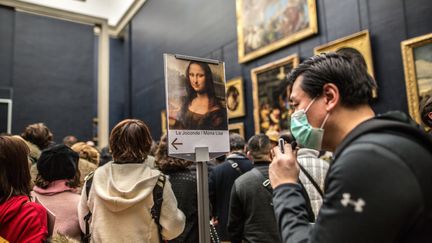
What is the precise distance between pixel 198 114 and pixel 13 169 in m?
1.16

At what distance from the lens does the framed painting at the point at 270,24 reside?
19.4ft

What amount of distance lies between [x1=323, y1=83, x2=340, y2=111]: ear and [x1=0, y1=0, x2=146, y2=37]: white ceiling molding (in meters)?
12.7

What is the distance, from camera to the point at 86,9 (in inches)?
505

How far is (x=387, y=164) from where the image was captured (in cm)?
95

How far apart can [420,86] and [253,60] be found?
3.54 m

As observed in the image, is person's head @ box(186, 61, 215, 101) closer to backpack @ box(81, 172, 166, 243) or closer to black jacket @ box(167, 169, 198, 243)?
backpack @ box(81, 172, 166, 243)

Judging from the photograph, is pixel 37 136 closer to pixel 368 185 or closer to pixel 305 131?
pixel 305 131

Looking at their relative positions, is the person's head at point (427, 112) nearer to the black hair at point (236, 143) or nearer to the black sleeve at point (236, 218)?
the black sleeve at point (236, 218)

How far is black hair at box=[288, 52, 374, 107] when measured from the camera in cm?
127

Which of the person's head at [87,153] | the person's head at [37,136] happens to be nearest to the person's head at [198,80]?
the person's head at [87,153]

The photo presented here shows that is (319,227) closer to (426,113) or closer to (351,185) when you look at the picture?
(351,185)

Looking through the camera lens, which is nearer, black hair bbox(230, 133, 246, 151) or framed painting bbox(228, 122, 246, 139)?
black hair bbox(230, 133, 246, 151)

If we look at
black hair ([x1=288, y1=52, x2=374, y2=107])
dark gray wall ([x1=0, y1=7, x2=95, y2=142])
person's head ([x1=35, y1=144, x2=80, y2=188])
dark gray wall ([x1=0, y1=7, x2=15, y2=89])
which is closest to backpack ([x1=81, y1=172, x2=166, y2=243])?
person's head ([x1=35, y1=144, x2=80, y2=188])

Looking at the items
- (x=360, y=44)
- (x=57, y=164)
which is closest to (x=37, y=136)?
(x=57, y=164)
